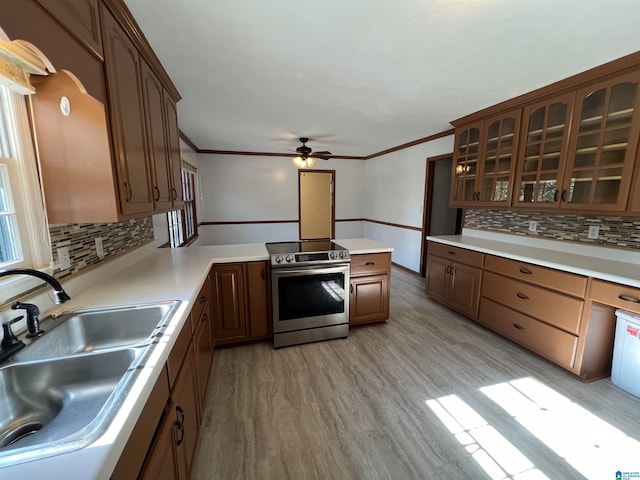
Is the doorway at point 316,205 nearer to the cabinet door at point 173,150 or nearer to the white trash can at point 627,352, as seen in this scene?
the cabinet door at point 173,150

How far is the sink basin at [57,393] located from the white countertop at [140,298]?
0.23ft

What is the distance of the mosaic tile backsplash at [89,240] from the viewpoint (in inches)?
53.7

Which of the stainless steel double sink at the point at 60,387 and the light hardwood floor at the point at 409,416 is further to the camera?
the light hardwood floor at the point at 409,416

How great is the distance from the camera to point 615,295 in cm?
185

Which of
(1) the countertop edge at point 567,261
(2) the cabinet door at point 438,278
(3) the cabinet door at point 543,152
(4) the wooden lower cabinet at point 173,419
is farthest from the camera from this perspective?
(2) the cabinet door at point 438,278

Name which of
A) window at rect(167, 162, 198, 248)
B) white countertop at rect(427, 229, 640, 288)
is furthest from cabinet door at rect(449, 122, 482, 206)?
window at rect(167, 162, 198, 248)

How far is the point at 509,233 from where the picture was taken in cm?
313

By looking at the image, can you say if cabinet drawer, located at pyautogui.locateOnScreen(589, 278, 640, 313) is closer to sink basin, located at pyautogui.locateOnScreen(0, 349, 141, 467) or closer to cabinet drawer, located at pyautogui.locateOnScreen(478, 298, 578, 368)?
cabinet drawer, located at pyautogui.locateOnScreen(478, 298, 578, 368)

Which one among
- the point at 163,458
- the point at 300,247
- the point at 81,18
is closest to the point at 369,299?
the point at 300,247

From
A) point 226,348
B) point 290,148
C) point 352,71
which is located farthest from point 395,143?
point 226,348

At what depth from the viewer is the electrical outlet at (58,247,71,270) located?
1.35 m

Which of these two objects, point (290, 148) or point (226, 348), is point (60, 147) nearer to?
point (226, 348)

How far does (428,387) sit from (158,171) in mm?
2517

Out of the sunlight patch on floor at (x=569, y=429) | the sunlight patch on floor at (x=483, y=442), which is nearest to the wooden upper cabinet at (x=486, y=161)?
the sunlight patch on floor at (x=569, y=429)
